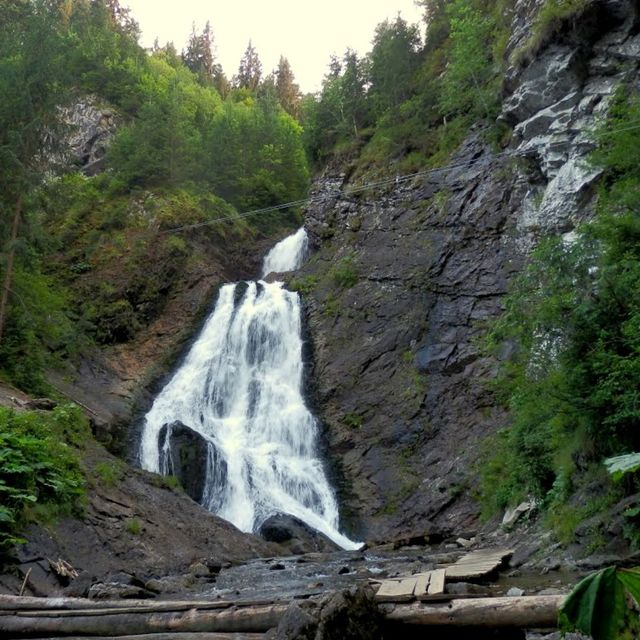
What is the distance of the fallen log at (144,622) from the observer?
13.7ft

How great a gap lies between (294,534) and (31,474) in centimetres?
727

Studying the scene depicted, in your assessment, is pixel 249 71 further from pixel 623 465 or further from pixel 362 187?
pixel 623 465

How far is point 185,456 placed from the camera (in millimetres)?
19031

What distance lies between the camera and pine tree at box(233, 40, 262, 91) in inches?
2864

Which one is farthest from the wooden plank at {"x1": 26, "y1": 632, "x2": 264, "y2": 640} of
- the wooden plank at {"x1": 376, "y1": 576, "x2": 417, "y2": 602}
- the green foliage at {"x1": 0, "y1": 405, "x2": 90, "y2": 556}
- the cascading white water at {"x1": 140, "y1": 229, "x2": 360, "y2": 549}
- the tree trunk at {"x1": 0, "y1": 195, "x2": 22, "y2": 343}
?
the tree trunk at {"x1": 0, "y1": 195, "x2": 22, "y2": 343}

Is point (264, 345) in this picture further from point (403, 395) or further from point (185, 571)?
point (185, 571)

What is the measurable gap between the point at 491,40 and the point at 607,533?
80.2ft

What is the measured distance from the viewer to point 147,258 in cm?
2931

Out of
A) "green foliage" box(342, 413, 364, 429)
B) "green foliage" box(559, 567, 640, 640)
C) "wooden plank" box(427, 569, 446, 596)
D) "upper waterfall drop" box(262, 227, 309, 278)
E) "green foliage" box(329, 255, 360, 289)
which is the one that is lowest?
"wooden plank" box(427, 569, 446, 596)

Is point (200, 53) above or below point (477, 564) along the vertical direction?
above

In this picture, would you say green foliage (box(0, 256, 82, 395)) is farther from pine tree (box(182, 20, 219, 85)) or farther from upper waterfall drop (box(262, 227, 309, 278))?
pine tree (box(182, 20, 219, 85))

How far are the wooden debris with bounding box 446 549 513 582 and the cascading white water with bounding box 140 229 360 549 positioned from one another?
696cm

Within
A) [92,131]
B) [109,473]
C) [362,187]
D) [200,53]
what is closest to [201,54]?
[200,53]

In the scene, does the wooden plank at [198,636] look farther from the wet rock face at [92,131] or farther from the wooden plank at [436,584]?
the wet rock face at [92,131]
